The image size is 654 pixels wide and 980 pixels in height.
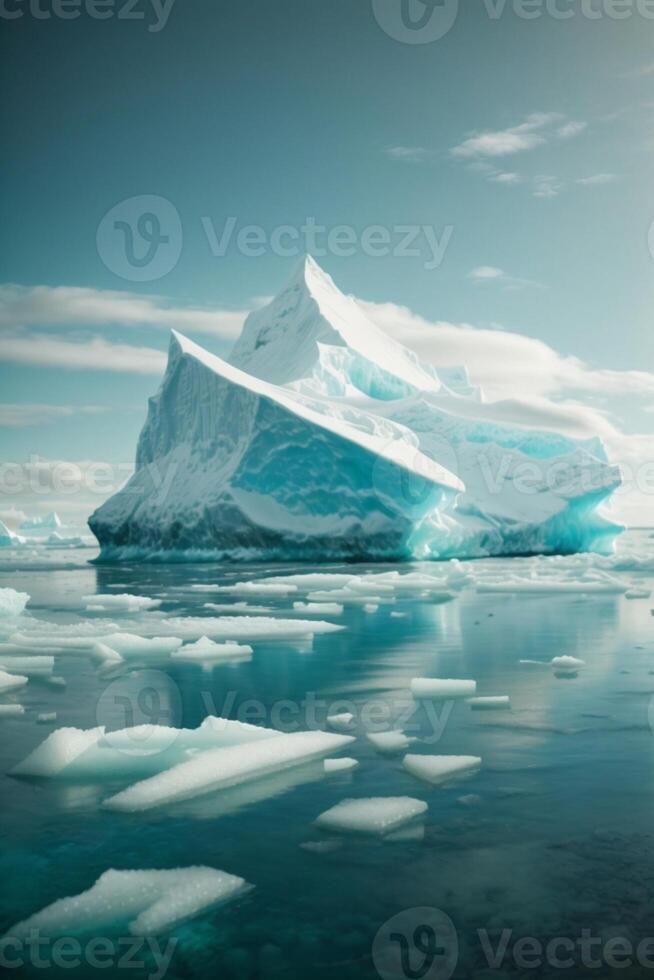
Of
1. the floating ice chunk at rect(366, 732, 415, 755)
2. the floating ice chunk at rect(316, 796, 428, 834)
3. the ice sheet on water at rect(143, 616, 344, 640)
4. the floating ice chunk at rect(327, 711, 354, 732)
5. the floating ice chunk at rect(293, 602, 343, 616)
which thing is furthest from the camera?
the floating ice chunk at rect(293, 602, 343, 616)

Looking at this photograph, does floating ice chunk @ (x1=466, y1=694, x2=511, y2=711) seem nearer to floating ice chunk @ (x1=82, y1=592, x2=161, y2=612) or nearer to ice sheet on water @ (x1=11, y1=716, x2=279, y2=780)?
ice sheet on water @ (x1=11, y1=716, x2=279, y2=780)

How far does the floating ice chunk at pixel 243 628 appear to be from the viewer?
9.02 meters

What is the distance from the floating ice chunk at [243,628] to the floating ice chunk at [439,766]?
5019mm

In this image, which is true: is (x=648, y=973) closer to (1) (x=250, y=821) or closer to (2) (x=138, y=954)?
(2) (x=138, y=954)

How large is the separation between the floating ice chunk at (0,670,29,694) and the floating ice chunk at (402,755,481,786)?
3.39 meters

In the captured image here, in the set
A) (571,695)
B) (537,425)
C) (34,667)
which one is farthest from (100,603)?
(537,425)

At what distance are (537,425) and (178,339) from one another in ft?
49.7

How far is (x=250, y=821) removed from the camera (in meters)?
3.44

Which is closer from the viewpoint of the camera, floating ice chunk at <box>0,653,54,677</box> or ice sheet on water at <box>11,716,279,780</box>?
ice sheet on water at <box>11,716,279,780</box>

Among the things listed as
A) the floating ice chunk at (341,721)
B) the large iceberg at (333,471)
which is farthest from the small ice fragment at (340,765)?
the large iceberg at (333,471)

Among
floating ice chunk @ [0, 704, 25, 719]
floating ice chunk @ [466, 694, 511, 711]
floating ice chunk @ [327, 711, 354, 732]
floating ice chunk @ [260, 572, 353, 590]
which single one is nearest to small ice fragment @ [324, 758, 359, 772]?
floating ice chunk @ [327, 711, 354, 732]

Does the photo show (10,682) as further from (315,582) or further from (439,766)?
(315,582)

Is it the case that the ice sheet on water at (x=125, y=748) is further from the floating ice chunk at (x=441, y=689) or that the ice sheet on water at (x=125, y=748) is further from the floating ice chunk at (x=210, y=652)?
the floating ice chunk at (x=210, y=652)

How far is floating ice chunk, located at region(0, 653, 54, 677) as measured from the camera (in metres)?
6.86
